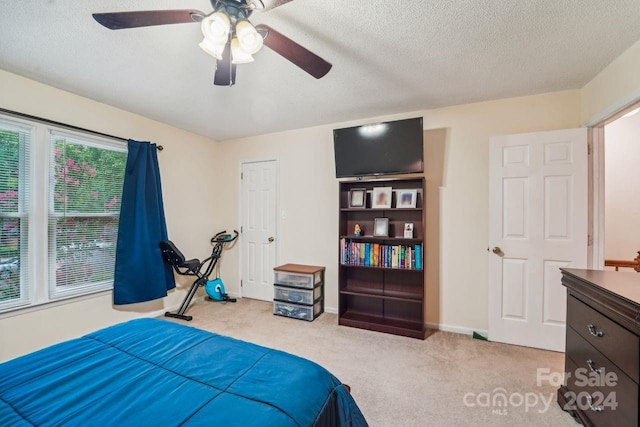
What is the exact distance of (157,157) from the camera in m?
3.30

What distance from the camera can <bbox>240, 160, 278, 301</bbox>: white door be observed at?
3.89 m

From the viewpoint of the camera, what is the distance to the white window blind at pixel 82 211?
2506mm

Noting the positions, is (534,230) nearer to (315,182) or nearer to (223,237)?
(315,182)

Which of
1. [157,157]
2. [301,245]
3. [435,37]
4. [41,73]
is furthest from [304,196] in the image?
[41,73]

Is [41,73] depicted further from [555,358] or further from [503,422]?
[555,358]

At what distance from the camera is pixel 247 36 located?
129 cm

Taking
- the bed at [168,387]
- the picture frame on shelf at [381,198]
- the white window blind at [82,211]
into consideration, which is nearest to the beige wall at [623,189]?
the picture frame on shelf at [381,198]

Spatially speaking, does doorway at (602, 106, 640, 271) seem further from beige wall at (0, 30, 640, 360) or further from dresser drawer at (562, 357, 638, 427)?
dresser drawer at (562, 357, 638, 427)

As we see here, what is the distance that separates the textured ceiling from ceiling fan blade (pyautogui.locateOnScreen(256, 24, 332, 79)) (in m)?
0.27

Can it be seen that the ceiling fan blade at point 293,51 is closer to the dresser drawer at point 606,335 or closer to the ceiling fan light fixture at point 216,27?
the ceiling fan light fixture at point 216,27

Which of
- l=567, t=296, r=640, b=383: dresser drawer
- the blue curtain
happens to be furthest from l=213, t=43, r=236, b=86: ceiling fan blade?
l=567, t=296, r=640, b=383: dresser drawer

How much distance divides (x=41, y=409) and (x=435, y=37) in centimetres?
268

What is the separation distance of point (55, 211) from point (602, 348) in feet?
13.6

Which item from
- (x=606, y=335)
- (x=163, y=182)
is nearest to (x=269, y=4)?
(x=606, y=335)
